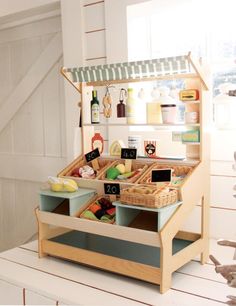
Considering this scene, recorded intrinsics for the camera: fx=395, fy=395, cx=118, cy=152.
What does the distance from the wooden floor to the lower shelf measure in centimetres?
9

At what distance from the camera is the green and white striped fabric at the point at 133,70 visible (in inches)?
67.3

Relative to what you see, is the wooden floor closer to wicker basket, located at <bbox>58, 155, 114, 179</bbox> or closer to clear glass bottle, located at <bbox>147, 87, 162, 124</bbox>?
wicker basket, located at <bbox>58, 155, 114, 179</bbox>

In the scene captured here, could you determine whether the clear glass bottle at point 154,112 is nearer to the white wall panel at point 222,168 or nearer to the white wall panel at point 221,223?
the white wall panel at point 222,168

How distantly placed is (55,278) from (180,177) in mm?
708

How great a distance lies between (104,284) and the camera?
1.65m

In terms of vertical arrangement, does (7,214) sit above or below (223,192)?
below

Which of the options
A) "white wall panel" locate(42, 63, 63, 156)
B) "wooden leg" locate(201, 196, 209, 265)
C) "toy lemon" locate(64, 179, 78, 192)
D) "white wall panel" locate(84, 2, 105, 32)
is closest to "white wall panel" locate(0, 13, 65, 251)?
"white wall panel" locate(42, 63, 63, 156)

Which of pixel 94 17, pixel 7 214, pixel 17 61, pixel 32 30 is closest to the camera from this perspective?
pixel 94 17

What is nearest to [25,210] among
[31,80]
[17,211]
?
[17,211]

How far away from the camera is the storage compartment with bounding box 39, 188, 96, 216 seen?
72.2 inches

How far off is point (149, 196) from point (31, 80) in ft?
6.40

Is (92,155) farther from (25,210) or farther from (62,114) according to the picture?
(25,210)

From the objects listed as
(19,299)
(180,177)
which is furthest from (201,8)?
(19,299)

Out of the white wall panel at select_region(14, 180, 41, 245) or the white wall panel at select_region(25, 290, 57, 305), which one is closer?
the white wall panel at select_region(25, 290, 57, 305)
